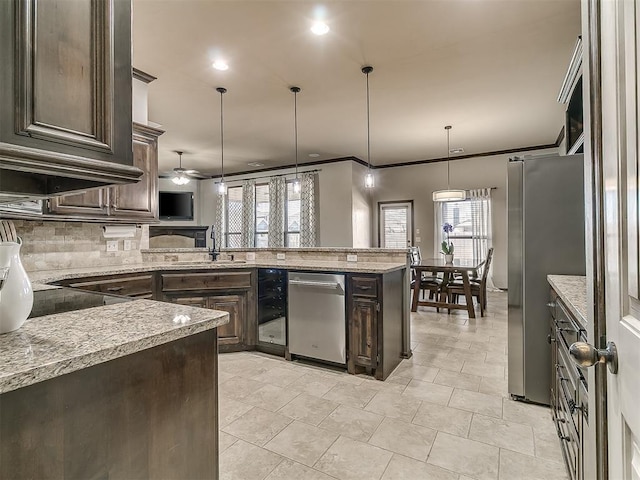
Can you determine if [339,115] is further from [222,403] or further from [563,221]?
[222,403]

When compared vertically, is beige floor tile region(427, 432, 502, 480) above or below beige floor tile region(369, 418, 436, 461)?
→ below

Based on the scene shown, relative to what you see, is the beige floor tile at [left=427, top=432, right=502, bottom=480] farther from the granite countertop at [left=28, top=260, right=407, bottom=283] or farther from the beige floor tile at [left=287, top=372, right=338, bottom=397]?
the granite countertop at [left=28, top=260, right=407, bottom=283]

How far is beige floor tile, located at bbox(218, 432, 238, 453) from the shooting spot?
1.88 meters

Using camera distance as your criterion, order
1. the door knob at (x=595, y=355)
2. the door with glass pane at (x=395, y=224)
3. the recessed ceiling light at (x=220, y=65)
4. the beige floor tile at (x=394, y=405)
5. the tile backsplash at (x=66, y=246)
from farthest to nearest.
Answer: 1. the door with glass pane at (x=395, y=224)
2. the recessed ceiling light at (x=220, y=65)
3. the tile backsplash at (x=66, y=246)
4. the beige floor tile at (x=394, y=405)
5. the door knob at (x=595, y=355)

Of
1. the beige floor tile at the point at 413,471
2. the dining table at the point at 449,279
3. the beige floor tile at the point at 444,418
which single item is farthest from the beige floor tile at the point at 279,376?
the dining table at the point at 449,279

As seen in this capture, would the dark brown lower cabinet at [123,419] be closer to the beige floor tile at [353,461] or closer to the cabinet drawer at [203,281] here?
the beige floor tile at [353,461]

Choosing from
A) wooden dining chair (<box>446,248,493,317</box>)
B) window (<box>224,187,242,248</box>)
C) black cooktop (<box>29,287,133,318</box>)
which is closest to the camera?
black cooktop (<box>29,287,133,318</box>)

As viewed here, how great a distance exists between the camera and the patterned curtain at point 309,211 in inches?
280

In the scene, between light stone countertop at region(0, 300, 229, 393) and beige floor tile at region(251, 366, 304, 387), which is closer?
light stone countertop at region(0, 300, 229, 393)

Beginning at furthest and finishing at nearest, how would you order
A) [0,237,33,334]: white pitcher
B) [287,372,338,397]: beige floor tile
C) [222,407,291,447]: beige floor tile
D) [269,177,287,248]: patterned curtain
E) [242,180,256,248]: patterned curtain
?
[242,180,256,248]: patterned curtain → [269,177,287,248]: patterned curtain → [287,372,338,397]: beige floor tile → [222,407,291,447]: beige floor tile → [0,237,33,334]: white pitcher

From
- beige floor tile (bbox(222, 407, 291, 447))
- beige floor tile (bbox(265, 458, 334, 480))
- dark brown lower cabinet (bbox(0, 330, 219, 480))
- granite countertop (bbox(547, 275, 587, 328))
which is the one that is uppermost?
granite countertop (bbox(547, 275, 587, 328))

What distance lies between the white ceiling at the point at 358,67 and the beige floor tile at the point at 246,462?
2885mm

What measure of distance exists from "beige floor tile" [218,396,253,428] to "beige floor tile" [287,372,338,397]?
422 millimetres

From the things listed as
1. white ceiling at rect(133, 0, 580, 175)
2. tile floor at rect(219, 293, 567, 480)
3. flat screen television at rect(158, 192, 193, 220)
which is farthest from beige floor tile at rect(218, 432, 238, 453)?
flat screen television at rect(158, 192, 193, 220)
